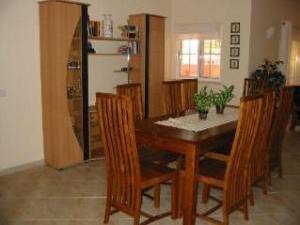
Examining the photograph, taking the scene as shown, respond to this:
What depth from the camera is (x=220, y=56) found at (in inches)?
236

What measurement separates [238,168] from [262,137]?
0.42 meters

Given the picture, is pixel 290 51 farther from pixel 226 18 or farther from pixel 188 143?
pixel 188 143

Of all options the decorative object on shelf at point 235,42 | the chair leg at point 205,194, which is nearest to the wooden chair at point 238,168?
the chair leg at point 205,194

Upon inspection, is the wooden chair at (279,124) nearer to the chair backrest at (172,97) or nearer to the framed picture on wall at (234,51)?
the chair backrest at (172,97)

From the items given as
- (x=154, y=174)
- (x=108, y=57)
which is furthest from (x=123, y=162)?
(x=108, y=57)

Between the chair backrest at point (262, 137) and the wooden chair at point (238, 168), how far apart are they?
13cm

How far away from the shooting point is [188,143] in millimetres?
2566

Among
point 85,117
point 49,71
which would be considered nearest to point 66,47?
point 49,71

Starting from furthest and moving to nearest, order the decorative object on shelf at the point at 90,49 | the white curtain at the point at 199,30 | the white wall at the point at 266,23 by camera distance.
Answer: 1. the white curtain at the point at 199,30
2. the white wall at the point at 266,23
3. the decorative object on shelf at the point at 90,49

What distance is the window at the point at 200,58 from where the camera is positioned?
6.12m

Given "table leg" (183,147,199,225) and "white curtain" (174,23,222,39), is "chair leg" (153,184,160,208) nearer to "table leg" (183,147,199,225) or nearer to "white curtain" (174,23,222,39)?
"table leg" (183,147,199,225)

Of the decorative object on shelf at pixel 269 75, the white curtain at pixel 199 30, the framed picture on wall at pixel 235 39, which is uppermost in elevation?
the white curtain at pixel 199 30

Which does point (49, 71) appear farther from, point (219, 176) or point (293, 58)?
point (293, 58)

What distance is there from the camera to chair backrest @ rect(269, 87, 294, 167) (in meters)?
3.42
